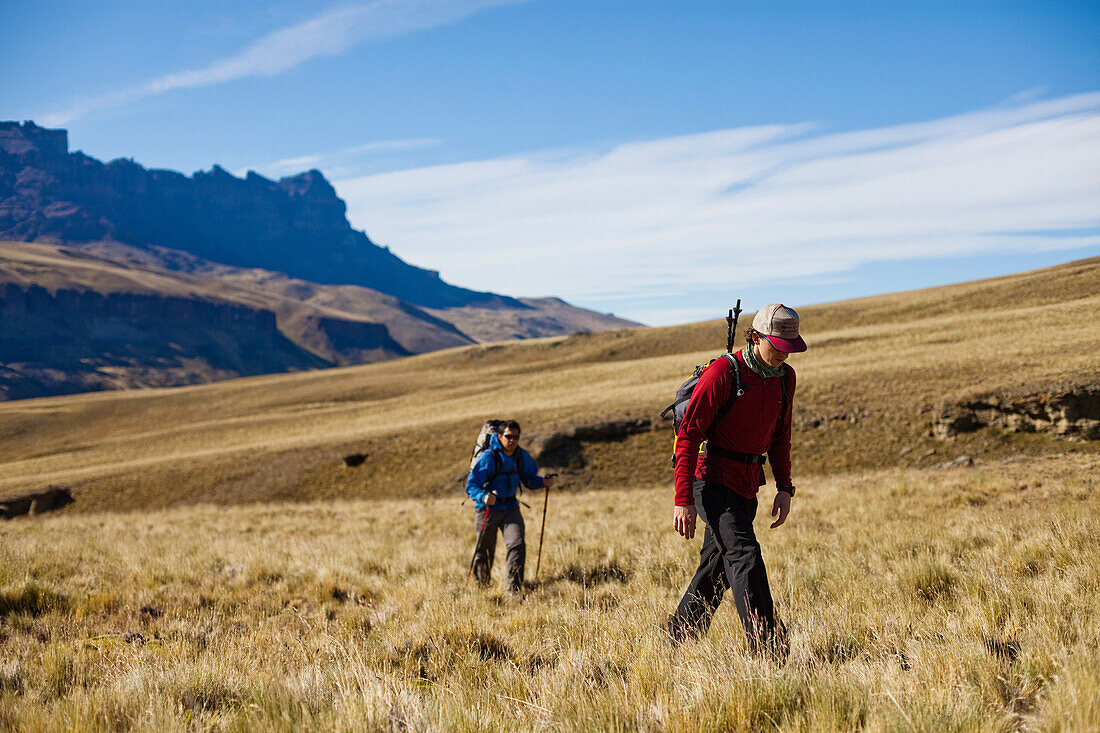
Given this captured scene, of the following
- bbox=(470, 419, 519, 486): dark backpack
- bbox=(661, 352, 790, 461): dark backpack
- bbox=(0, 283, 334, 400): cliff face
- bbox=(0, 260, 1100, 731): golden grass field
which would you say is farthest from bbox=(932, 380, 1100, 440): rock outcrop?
bbox=(0, 283, 334, 400): cliff face

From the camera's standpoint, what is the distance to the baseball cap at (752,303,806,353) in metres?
3.98

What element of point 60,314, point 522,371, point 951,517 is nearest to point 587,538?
point 951,517

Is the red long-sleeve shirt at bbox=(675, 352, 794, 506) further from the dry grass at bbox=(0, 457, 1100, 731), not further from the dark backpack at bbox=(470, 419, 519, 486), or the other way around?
the dark backpack at bbox=(470, 419, 519, 486)

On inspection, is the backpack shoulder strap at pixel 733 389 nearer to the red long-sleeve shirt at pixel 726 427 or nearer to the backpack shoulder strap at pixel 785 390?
the red long-sleeve shirt at pixel 726 427

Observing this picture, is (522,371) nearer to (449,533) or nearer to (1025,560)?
(449,533)

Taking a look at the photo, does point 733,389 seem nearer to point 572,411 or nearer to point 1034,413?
point 1034,413

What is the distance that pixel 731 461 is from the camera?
166 inches

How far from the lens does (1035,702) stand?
2961mm

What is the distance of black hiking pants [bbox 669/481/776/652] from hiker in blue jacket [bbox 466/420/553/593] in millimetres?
3284

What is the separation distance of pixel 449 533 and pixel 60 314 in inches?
8915

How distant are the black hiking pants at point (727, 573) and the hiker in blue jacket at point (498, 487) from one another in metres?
3.28

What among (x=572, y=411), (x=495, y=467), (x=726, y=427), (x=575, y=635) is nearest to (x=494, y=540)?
(x=495, y=467)

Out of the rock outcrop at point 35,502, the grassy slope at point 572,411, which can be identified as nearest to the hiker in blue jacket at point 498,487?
the grassy slope at point 572,411

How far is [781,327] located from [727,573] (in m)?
1.63
